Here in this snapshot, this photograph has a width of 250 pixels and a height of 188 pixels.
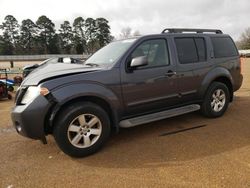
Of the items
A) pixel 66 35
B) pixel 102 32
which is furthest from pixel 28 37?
pixel 102 32

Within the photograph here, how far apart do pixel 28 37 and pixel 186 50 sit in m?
77.0

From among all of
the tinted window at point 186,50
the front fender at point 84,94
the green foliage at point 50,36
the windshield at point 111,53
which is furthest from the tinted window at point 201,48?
the green foliage at point 50,36

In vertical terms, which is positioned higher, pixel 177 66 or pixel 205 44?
pixel 205 44

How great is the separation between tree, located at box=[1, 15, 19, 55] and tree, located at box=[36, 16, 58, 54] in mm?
7231

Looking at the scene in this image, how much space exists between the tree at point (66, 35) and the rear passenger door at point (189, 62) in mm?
71748

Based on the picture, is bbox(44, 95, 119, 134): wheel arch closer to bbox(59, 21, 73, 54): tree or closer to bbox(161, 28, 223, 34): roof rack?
bbox(161, 28, 223, 34): roof rack

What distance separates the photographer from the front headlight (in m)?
3.70

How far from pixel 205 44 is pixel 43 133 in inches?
145

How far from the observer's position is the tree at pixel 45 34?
74.9 m

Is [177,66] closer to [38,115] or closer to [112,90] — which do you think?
[112,90]

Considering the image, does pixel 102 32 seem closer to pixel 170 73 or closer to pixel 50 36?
pixel 50 36

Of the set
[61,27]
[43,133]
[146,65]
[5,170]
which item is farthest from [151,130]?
[61,27]

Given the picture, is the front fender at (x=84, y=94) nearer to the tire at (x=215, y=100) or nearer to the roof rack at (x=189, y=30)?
the roof rack at (x=189, y=30)

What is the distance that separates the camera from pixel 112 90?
4.20 m
